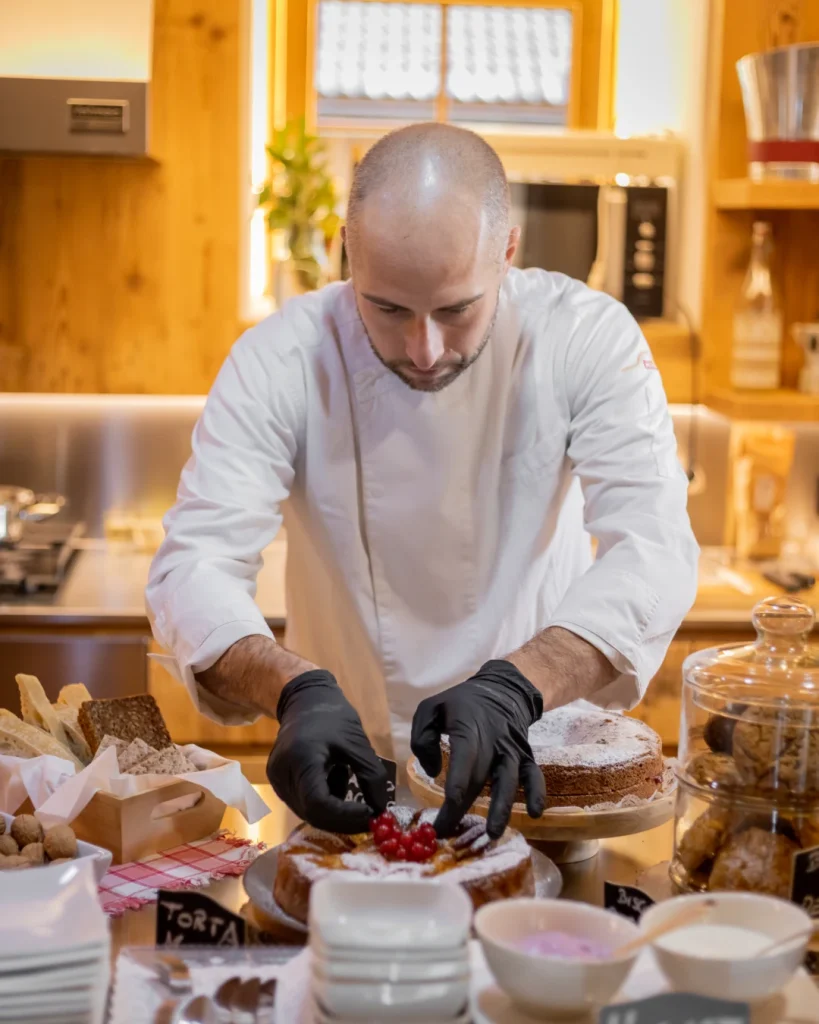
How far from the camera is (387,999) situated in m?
0.82

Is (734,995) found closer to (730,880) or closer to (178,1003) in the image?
(730,880)

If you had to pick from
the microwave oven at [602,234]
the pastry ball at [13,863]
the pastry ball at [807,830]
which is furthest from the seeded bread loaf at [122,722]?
the microwave oven at [602,234]

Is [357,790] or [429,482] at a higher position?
[429,482]

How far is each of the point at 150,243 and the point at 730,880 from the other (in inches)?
92.0

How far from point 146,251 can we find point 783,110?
1461 millimetres

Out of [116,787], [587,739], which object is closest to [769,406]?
[587,739]

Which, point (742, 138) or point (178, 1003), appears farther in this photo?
point (742, 138)

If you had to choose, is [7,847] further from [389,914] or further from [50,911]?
[389,914]

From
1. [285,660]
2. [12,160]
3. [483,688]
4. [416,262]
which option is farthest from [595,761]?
[12,160]

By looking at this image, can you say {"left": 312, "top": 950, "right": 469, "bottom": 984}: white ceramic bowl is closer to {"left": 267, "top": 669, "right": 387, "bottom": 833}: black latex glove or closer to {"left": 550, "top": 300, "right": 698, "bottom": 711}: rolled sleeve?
{"left": 267, "top": 669, "right": 387, "bottom": 833}: black latex glove

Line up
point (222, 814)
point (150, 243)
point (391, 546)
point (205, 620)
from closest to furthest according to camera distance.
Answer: point (222, 814) < point (205, 620) < point (391, 546) < point (150, 243)

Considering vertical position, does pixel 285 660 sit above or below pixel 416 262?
below

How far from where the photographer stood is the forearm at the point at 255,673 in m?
1.42

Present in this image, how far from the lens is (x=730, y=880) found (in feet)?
3.62
